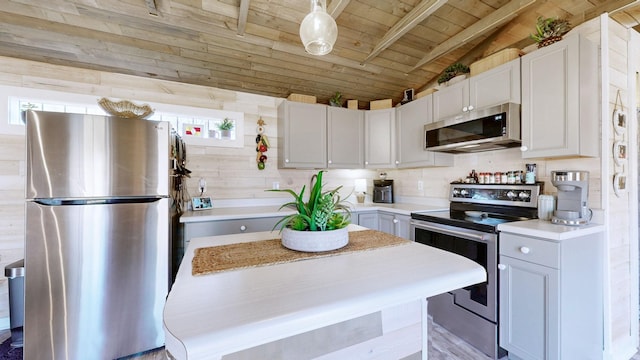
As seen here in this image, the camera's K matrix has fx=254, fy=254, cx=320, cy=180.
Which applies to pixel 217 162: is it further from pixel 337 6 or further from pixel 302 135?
pixel 337 6

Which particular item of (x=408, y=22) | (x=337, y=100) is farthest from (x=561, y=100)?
(x=337, y=100)

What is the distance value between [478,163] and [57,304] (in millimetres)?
3447

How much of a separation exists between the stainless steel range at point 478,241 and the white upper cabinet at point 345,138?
1.09 m

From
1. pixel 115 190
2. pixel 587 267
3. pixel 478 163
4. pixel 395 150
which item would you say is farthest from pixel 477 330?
pixel 115 190

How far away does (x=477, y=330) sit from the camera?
1.84 metres

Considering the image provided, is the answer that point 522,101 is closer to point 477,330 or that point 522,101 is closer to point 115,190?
point 477,330

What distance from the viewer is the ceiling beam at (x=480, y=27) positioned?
1.92 meters

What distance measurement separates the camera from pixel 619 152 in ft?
5.62

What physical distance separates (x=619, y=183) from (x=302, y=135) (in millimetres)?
2580

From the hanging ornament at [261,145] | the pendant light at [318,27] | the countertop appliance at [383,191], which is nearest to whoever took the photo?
the pendant light at [318,27]

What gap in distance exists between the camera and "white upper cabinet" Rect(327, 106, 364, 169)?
305cm

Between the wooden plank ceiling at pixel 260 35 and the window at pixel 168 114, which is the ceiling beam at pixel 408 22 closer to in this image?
the wooden plank ceiling at pixel 260 35

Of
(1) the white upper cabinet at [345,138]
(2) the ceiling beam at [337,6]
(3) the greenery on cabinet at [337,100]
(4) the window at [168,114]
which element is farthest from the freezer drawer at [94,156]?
(3) the greenery on cabinet at [337,100]

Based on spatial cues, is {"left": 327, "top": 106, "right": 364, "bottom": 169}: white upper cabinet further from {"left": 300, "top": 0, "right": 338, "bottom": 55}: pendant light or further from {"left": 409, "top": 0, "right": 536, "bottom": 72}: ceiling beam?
{"left": 300, "top": 0, "right": 338, "bottom": 55}: pendant light
